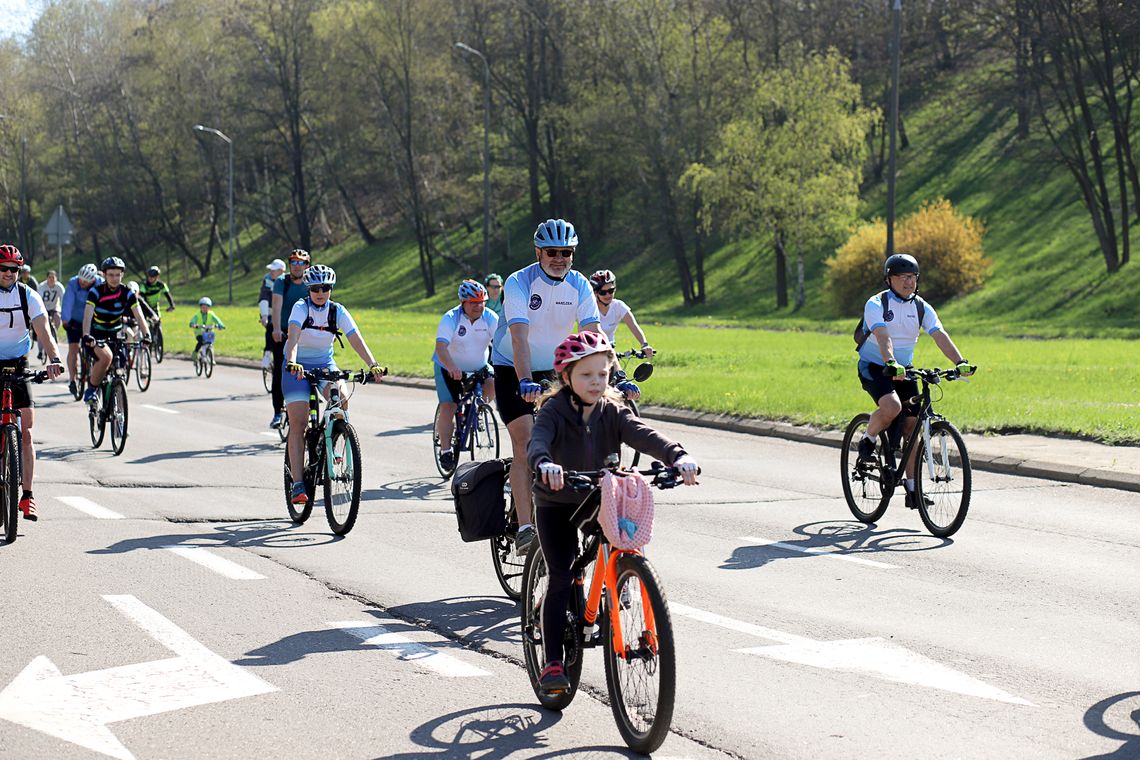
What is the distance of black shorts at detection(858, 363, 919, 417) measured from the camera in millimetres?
10969

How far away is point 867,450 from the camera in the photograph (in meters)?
11.1

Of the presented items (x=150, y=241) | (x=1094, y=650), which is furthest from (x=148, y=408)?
(x=150, y=241)

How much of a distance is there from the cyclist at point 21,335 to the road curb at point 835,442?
821 centimetres

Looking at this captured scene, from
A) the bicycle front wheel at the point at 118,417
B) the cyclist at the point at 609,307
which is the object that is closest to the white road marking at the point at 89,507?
the bicycle front wheel at the point at 118,417

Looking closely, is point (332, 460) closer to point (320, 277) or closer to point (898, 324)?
point (320, 277)

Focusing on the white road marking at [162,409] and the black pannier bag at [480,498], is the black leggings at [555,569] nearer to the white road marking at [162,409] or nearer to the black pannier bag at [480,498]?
the black pannier bag at [480,498]

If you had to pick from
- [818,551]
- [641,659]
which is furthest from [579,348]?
[818,551]

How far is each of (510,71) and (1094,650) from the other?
207ft

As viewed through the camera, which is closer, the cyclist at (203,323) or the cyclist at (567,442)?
the cyclist at (567,442)

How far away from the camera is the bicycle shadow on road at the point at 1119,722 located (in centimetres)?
524

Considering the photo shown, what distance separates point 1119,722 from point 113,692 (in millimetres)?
3873

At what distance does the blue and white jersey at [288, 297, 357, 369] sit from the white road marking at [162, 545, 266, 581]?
1.83 metres

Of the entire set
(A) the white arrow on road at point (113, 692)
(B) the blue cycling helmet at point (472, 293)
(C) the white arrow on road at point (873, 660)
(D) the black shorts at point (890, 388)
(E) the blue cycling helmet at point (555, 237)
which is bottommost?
(C) the white arrow on road at point (873, 660)

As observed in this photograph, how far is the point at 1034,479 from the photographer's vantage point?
13.4 m
